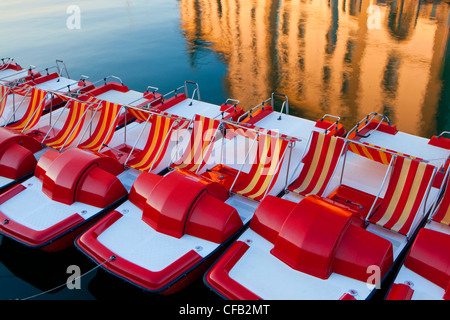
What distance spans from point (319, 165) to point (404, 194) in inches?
63.7

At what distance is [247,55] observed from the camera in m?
19.8

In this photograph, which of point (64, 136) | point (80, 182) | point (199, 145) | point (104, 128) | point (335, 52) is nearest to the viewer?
point (80, 182)

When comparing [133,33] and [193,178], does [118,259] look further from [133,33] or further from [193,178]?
[133,33]

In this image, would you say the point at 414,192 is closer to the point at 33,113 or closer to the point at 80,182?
the point at 80,182

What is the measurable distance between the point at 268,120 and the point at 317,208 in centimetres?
520

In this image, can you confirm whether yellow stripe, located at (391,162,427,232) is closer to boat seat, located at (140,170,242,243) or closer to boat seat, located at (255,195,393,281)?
boat seat, located at (255,195,393,281)

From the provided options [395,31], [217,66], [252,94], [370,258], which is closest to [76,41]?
[217,66]

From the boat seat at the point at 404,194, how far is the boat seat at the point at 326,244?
46.7 inches

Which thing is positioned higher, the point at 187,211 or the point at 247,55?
the point at 187,211

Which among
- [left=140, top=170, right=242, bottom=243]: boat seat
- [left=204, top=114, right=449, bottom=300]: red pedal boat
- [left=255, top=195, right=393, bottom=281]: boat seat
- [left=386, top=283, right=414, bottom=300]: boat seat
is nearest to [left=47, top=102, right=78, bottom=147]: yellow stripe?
[left=140, top=170, right=242, bottom=243]: boat seat

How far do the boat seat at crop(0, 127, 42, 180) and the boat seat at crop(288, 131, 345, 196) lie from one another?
5447 millimetres

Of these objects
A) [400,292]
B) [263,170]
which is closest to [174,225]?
[263,170]

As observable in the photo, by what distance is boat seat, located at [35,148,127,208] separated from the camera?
7137 mm

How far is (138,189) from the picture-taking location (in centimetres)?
712
